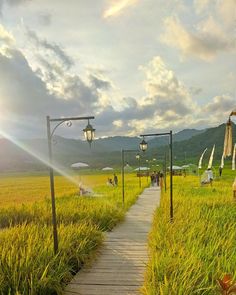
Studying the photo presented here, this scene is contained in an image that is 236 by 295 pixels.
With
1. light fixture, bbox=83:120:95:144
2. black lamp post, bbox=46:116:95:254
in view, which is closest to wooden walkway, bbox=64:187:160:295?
black lamp post, bbox=46:116:95:254

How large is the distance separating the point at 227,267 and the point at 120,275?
7.29ft

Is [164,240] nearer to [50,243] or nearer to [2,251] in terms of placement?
[50,243]

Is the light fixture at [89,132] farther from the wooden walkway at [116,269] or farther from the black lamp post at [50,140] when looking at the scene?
the wooden walkway at [116,269]

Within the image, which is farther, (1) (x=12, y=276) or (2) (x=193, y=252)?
(2) (x=193, y=252)

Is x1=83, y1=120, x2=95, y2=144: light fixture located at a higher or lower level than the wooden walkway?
higher

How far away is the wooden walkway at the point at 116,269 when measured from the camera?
20.6 ft

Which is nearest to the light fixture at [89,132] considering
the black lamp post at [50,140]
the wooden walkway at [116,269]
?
the black lamp post at [50,140]

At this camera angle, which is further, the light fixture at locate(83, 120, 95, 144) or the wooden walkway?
the light fixture at locate(83, 120, 95, 144)

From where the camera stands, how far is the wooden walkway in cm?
628

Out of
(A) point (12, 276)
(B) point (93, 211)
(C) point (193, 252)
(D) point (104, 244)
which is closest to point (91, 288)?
(A) point (12, 276)

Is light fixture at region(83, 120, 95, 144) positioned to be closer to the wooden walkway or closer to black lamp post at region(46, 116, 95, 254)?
black lamp post at region(46, 116, 95, 254)

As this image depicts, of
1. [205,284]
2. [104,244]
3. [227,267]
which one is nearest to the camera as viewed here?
[205,284]

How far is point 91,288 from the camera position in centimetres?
634

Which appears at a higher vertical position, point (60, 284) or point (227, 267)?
point (227, 267)
